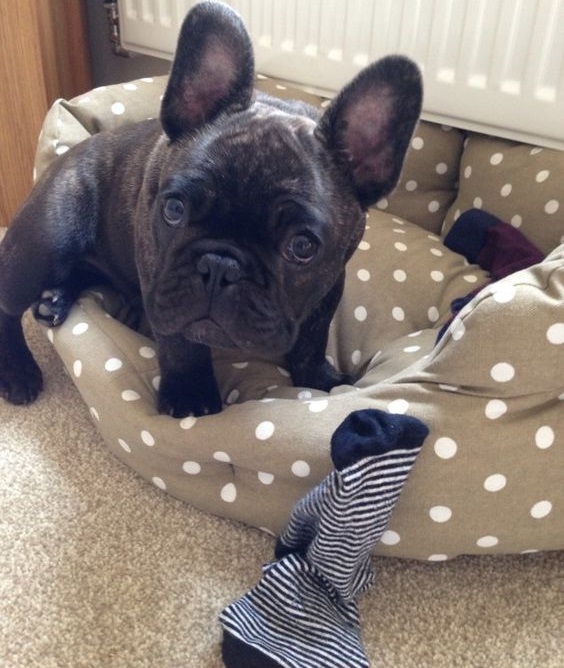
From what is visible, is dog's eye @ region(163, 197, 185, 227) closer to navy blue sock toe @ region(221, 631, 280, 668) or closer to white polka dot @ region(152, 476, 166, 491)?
white polka dot @ region(152, 476, 166, 491)

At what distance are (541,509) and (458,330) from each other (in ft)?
0.80

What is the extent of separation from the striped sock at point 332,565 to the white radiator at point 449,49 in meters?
0.85

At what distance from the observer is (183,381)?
106cm

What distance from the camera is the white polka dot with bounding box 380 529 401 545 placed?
934 mm

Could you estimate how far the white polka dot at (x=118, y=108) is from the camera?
1.57 meters

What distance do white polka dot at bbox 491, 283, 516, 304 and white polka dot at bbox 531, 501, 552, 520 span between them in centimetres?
25

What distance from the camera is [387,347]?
127 cm

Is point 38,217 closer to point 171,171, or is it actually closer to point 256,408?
point 171,171

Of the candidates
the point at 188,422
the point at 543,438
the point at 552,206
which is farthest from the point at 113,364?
the point at 552,206

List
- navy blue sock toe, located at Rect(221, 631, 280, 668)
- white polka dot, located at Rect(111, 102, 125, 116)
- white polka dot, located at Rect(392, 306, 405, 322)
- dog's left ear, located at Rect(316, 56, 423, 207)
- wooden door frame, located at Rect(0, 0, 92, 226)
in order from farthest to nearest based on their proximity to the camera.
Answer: wooden door frame, located at Rect(0, 0, 92, 226), white polka dot, located at Rect(111, 102, 125, 116), white polka dot, located at Rect(392, 306, 405, 322), dog's left ear, located at Rect(316, 56, 423, 207), navy blue sock toe, located at Rect(221, 631, 280, 668)

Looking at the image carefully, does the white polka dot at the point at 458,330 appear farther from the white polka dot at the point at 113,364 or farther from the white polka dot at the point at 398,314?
the white polka dot at the point at 113,364

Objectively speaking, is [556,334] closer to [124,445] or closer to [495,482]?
[495,482]

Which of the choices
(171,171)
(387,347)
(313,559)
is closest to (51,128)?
(171,171)

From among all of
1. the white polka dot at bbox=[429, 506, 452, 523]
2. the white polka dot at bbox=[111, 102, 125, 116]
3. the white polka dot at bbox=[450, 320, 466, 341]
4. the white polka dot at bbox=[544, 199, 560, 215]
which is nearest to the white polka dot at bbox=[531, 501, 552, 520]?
the white polka dot at bbox=[429, 506, 452, 523]
